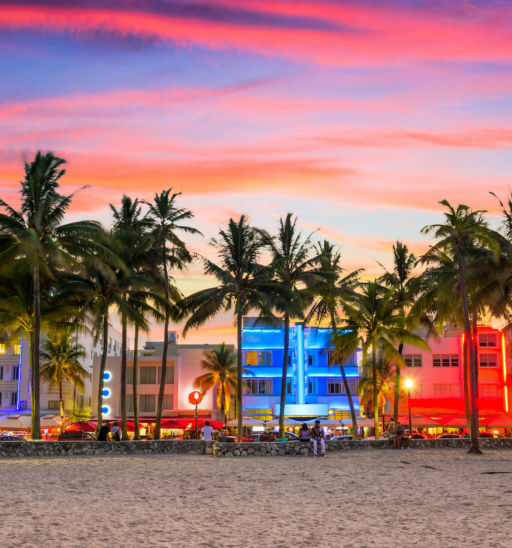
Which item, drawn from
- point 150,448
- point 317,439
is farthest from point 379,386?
point 150,448

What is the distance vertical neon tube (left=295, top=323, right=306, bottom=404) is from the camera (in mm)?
74750

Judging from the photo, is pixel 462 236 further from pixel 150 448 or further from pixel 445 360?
pixel 445 360

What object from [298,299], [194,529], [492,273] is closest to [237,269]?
[298,299]

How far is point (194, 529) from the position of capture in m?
13.0

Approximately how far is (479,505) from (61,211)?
88.3ft

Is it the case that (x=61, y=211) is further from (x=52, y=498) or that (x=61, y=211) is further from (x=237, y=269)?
(x=52, y=498)

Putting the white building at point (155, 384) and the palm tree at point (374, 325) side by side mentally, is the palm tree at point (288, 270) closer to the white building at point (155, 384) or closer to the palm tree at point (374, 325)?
the palm tree at point (374, 325)

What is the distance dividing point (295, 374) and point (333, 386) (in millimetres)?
4228

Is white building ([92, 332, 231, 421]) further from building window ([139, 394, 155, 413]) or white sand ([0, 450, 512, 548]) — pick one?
white sand ([0, 450, 512, 548])

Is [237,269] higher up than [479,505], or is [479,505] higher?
[237,269]

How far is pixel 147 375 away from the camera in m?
80.9

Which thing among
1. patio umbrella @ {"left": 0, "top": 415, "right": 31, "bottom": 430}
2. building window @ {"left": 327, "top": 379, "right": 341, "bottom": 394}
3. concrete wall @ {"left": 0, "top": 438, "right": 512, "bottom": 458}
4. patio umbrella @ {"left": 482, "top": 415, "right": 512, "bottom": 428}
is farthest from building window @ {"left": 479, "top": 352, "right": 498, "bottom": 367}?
patio umbrella @ {"left": 0, "top": 415, "right": 31, "bottom": 430}

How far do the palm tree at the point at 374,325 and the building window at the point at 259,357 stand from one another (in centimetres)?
2743

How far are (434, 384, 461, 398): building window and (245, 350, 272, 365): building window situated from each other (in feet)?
→ 60.3
